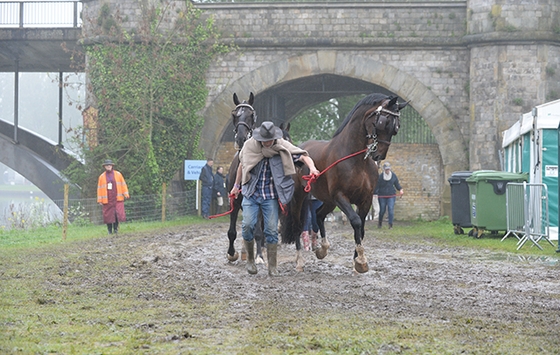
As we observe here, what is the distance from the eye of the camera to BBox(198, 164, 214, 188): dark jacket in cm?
2655

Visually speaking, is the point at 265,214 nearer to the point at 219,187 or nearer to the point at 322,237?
the point at 322,237

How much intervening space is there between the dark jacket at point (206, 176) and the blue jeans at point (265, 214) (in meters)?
16.0

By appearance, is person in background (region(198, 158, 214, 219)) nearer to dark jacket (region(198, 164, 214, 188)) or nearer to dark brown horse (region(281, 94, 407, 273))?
dark jacket (region(198, 164, 214, 188))

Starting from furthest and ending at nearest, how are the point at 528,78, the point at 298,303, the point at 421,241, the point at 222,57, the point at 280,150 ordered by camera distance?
1. the point at 222,57
2. the point at 528,78
3. the point at 421,241
4. the point at 280,150
5. the point at 298,303

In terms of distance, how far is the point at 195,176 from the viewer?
27.2 meters

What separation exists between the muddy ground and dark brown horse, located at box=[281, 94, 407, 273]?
71 centimetres

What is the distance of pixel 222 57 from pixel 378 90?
5.93m

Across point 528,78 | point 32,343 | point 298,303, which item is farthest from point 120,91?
point 32,343

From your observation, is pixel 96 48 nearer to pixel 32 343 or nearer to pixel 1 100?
pixel 32 343

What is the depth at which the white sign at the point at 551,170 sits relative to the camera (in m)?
17.5

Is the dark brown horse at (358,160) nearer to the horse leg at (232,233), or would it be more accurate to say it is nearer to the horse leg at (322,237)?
the horse leg at (322,237)

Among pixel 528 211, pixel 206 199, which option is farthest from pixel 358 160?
pixel 206 199

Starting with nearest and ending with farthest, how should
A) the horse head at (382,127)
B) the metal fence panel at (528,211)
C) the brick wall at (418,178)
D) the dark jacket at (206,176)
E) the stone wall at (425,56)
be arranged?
the horse head at (382,127)
the metal fence panel at (528,211)
the stone wall at (425,56)
the dark jacket at (206,176)
the brick wall at (418,178)

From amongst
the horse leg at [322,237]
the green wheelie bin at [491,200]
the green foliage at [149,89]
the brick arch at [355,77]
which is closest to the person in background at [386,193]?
the brick arch at [355,77]
